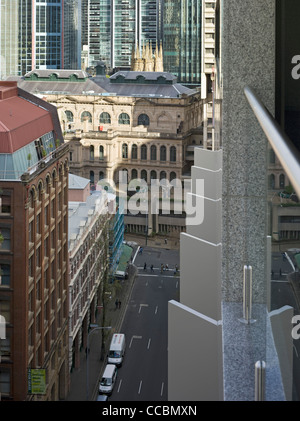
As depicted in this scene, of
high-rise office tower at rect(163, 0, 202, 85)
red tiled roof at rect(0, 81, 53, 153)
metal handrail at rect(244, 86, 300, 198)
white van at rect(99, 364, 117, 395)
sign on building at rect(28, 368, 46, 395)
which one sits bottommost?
white van at rect(99, 364, 117, 395)

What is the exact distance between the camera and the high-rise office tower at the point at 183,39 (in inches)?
Result: 5886

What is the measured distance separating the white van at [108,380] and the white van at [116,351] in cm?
180

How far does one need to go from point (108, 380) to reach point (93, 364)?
4.82 m

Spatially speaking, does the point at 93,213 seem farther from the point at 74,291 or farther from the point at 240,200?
the point at 240,200

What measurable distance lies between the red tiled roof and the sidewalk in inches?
522

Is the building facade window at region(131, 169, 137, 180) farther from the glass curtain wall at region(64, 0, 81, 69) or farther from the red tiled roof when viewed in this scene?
the glass curtain wall at region(64, 0, 81, 69)

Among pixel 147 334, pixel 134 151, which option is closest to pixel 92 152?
pixel 134 151

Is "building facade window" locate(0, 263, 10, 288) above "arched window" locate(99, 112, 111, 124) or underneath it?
underneath

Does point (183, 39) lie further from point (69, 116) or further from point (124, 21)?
point (69, 116)

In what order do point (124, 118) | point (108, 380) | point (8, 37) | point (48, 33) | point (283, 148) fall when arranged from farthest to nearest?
point (48, 33), point (8, 37), point (124, 118), point (108, 380), point (283, 148)

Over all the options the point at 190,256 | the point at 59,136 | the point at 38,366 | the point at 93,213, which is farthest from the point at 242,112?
the point at 93,213

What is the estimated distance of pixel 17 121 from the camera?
124 feet

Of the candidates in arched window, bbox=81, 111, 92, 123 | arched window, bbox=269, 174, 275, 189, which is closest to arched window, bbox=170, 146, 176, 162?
arched window, bbox=81, 111, 92, 123

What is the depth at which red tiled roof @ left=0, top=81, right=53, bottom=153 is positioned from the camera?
35.1 m
